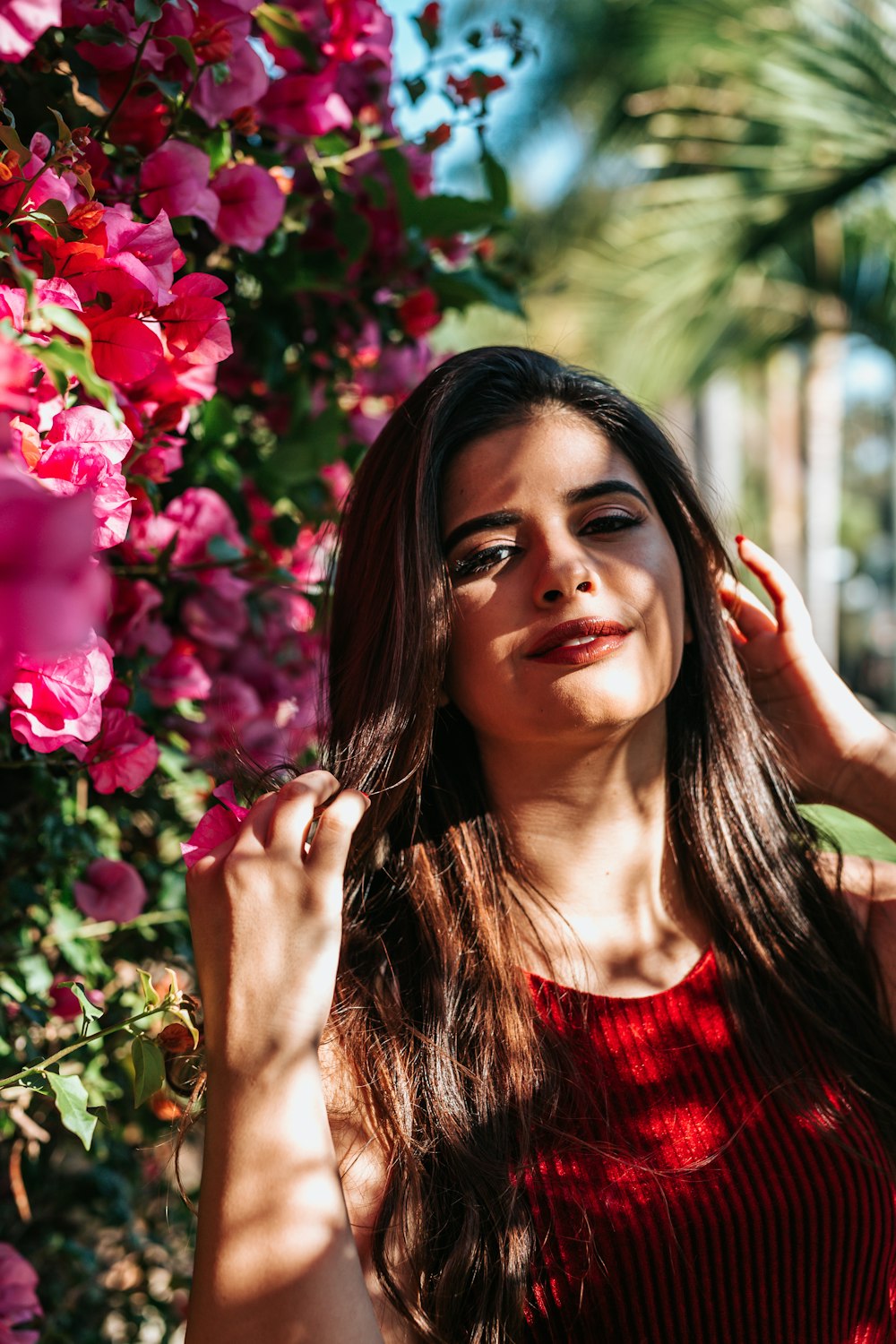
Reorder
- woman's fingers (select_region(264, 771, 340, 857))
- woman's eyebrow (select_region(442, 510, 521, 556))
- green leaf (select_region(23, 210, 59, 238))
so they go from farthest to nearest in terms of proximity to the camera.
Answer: woman's eyebrow (select_region(442, 510, 521, 556))
woman's fingers (select_region(264, 771, 340, 857))
green leaf (select_region(23, 210, 59, 238))

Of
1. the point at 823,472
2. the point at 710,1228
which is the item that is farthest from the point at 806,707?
the point at 823,472

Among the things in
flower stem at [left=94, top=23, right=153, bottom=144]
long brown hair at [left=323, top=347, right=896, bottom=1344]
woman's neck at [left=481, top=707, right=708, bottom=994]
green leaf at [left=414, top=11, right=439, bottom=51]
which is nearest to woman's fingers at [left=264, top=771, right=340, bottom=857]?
long brown hair at [left=323, top=347, right=896, bottom=1344]

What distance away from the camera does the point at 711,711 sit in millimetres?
1991

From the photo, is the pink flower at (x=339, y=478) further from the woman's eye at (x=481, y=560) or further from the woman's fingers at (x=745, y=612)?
the woman's fingers at (x=745, y=612)

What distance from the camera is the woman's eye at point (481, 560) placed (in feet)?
5.51

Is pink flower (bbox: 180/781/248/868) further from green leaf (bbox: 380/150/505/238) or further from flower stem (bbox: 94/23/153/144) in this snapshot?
green leaf (bbox: 380/150/505/238)

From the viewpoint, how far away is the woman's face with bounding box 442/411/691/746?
1588mm

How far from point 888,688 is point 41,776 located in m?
18.2

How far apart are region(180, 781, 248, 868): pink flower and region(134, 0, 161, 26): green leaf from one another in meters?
0.77

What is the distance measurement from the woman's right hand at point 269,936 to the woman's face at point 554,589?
1.42 ft

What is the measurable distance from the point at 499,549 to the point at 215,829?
61cm

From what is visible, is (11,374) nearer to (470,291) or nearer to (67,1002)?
(67,1002)

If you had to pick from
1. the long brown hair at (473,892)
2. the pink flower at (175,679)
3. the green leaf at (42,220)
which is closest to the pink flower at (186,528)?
the pink flower at (175,679)

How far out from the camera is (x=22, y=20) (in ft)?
2.64
